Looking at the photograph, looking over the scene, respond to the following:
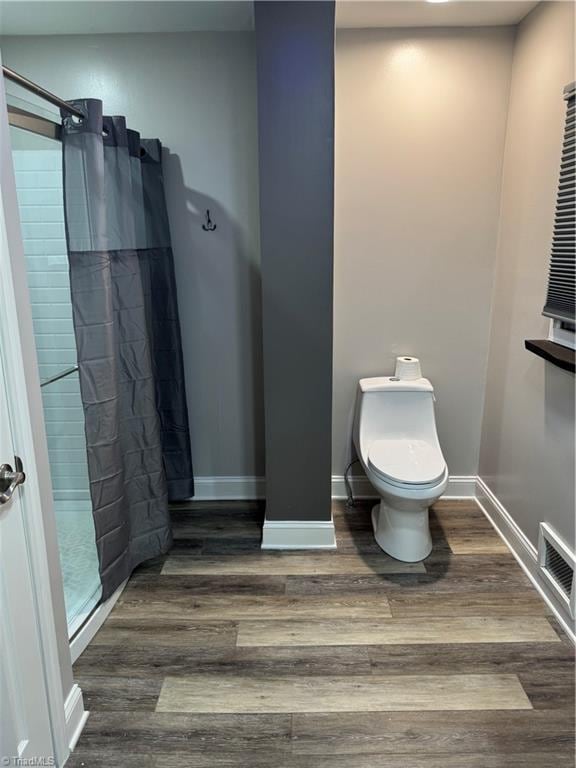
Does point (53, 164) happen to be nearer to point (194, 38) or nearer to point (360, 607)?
point (194, 38)

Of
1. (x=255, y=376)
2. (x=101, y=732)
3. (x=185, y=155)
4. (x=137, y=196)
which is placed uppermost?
(x=185, y=155)

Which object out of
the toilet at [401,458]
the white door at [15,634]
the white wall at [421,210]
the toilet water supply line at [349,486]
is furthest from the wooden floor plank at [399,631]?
the white wall at [421,210]

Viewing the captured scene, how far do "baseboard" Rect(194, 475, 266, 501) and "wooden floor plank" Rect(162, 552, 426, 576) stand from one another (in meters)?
0.58

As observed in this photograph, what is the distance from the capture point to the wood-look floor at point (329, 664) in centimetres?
163

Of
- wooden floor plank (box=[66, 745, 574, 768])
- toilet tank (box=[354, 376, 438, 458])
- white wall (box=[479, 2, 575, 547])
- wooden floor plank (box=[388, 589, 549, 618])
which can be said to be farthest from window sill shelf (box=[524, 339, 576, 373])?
wooden floor plank (box=[66, 745, 574, 768])

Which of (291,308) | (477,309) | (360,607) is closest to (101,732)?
(360,607)

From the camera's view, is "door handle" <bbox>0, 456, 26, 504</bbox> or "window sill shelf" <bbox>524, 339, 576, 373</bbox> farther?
"window sill shelf" <bbox>524, 339, 576, 373</bbox>

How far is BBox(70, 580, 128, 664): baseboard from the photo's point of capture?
197 centimetres

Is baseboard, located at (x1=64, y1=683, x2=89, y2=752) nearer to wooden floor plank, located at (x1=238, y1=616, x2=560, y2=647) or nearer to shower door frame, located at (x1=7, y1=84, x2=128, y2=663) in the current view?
shower door frame, located at (x1=7, y1=84, x2=128, y2=663)

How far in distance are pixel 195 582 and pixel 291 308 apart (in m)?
1.29

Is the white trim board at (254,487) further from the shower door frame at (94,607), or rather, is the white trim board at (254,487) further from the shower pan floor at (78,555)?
the shower pan floor at (78,555)

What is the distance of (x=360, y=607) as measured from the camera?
2.23 metres

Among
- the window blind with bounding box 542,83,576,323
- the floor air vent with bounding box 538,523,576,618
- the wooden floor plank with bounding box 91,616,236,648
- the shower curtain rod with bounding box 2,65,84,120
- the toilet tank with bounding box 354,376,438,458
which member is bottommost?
the wooden floor plank with bounding box 91,616,236,648

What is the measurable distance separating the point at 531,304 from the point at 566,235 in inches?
16.7
